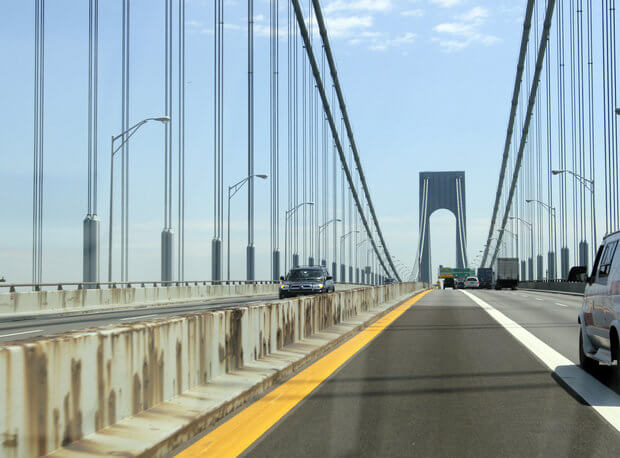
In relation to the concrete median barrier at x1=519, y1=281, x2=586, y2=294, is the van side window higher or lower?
higher

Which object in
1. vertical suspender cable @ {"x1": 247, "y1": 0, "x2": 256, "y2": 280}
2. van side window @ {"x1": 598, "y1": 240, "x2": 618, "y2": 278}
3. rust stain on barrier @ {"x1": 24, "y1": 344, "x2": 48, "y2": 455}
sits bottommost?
rust stain on barrier @ {"x1": 24, "y1": 344, "x2": 48, "y2": 455}

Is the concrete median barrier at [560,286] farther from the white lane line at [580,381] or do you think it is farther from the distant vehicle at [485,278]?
the white lane line at [580,381]

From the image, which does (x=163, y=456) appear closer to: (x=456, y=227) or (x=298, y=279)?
(x=298, y=279)

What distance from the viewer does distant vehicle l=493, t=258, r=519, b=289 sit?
73.6 m

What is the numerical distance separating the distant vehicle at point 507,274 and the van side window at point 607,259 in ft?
218

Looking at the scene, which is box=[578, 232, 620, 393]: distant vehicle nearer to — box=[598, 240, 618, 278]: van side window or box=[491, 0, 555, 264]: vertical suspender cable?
box=[598, 240, 618, 278]: van side window

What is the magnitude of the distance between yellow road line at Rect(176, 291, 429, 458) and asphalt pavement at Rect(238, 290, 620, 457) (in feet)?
0.35

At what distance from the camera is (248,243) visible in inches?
1896

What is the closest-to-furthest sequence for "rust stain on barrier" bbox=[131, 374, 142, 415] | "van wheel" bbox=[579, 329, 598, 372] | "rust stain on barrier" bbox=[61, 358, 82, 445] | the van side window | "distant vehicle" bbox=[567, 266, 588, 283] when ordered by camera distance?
"rust stain on barrier" bbox=[61, 358, 82, 445], "rust stain on barrier" bbox=[131, 374, 142, 415], the van side window, "van wheel" bbox=[579, 329, 598, 372], "distant vehicle" bbox=[567, 266, 588, 283]

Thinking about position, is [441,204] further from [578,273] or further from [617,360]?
[617,360]

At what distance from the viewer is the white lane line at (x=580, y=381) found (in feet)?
21.4

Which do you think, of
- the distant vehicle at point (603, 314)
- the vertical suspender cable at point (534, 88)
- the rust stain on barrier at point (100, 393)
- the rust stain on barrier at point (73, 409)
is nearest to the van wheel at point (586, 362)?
the distant vehicle at point (603, 314)

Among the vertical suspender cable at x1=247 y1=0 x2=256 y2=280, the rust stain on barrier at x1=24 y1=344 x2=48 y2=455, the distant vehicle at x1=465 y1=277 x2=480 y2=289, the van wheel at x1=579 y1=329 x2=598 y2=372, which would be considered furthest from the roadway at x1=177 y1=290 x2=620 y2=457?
the distant vehicle at x1=465 y1=277 x2=480 y2=289

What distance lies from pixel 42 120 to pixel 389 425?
95.8ft
